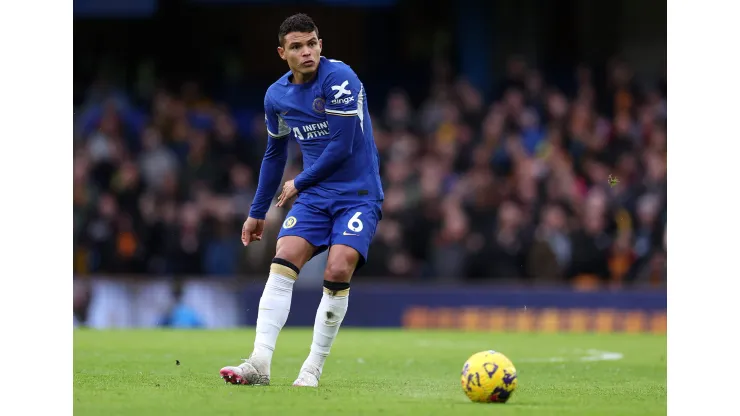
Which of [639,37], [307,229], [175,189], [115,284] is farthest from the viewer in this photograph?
[639,37]

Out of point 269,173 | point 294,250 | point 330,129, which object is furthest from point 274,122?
point 294,250

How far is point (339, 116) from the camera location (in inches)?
317

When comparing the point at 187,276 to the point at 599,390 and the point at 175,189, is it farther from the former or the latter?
the point at 599,390

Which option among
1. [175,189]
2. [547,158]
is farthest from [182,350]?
[547,158]

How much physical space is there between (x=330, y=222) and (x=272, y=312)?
2.57 feet

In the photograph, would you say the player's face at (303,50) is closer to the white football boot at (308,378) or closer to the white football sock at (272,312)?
the white football sock at (272,312)

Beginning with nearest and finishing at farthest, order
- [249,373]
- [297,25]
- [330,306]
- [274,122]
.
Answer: [249,373], [297,25], [330,306], [274,122]

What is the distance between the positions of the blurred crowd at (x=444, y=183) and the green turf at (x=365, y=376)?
2861 millimetres

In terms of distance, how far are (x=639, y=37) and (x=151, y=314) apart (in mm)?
12737

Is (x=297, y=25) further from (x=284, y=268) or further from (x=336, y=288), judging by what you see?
(x=336, y=288)
